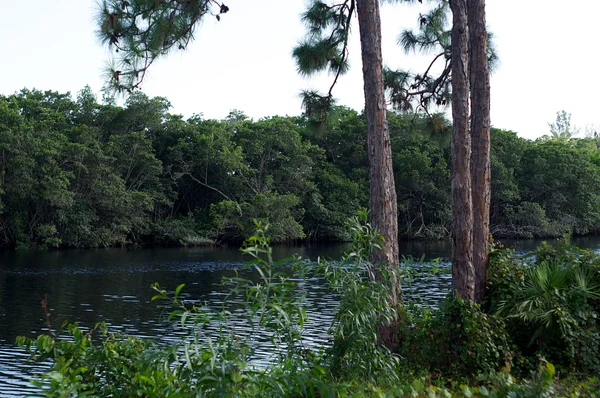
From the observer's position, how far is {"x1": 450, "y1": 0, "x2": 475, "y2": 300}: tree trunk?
8.09 meters

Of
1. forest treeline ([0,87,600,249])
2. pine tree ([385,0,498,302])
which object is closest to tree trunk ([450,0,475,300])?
pine tree ([385,0,498,302])

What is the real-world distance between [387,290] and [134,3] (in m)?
5.81

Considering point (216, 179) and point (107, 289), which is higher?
point (216, 179)

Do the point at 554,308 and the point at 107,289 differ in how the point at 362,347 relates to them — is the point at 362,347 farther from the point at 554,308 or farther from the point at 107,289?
the point at 107,289

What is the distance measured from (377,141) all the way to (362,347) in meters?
3.94

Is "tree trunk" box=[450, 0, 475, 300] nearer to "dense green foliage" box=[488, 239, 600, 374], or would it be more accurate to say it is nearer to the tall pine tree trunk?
the tall pine tree trunk

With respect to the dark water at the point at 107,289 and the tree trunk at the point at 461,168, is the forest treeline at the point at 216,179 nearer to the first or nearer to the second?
the dark water at the point at 107,289


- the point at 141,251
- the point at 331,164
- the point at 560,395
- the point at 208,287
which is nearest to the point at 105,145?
the point at 141,251

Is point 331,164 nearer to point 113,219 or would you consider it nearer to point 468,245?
point 113,219

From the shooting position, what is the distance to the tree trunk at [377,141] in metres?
8.47

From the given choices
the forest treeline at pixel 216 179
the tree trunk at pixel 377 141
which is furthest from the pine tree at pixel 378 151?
the forest treeline at pixel 216 179

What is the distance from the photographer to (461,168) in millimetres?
8305

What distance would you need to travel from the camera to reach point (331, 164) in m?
46.4

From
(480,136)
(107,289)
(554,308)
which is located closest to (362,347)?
(554,308)
